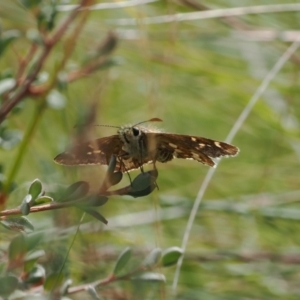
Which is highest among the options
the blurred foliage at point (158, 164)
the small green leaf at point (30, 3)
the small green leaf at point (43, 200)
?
the small green leaf at point (30, 3)

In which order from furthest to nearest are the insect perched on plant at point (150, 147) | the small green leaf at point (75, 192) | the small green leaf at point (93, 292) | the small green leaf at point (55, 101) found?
→ the small green leaf at point (55, 101) < the insect perched on plant at point (150, 147) < the small green leaf at point (93, 292) < the small green leaf at point (75, 192)

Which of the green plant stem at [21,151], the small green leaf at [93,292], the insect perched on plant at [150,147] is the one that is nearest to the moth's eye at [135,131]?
the insect perched on plant at [150,147]

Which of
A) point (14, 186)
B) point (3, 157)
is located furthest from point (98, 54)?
point (3, 157)

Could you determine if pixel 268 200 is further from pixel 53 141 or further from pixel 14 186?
pixel 14 186

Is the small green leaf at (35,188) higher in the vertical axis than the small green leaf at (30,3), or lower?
lower

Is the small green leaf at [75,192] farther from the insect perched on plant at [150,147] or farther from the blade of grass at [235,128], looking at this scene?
the blade of grass at [235,128]

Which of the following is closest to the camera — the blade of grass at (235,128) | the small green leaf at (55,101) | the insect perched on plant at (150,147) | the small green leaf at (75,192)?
the small green leaf at (75,192)

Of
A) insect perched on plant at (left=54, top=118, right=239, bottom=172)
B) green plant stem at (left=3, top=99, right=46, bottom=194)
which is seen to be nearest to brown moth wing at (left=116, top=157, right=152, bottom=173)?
insect perched on plant at (left=54, top=118, right=239, bottom=172)
